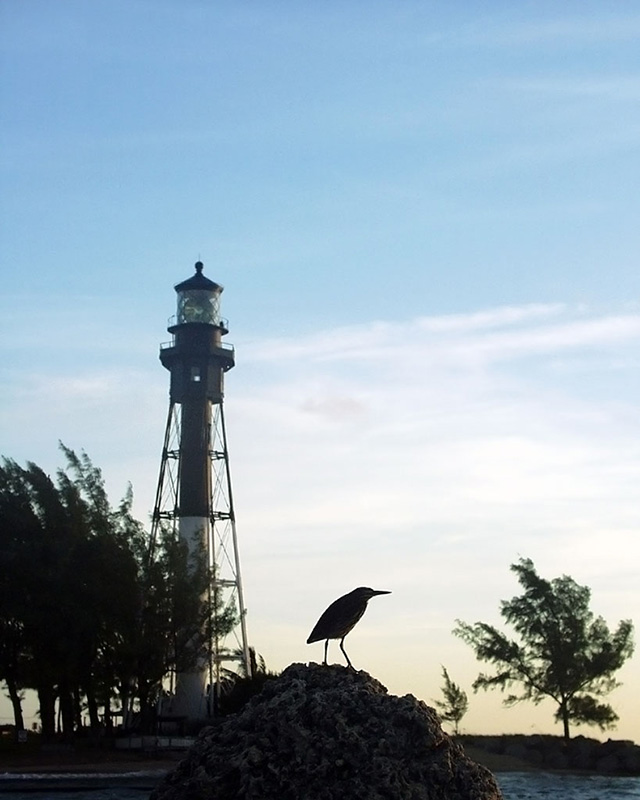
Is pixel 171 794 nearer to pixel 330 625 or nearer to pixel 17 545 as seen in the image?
pixel 330 625

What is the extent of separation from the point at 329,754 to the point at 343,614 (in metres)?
2.14

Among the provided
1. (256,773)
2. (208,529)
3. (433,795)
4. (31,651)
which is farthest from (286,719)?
(208,529)

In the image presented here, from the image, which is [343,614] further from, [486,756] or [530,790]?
[486,756]

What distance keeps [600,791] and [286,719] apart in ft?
89.2

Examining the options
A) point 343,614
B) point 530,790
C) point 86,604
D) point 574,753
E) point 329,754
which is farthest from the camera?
point 574,753

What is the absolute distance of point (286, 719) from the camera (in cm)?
1828

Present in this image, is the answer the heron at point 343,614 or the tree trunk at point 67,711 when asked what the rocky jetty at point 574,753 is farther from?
the heron at point 343,614

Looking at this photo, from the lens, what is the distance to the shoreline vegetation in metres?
49.0

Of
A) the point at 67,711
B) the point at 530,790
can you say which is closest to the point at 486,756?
the point at 530,790

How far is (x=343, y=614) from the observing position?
63.0ft

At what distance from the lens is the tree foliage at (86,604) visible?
55312mm

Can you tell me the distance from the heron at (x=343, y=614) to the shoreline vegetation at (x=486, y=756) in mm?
28298

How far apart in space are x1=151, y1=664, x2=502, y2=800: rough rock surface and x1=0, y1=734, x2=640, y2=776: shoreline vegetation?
2827 centimetres

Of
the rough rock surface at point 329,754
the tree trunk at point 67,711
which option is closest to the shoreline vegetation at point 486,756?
the tree trunk at point 67,711
